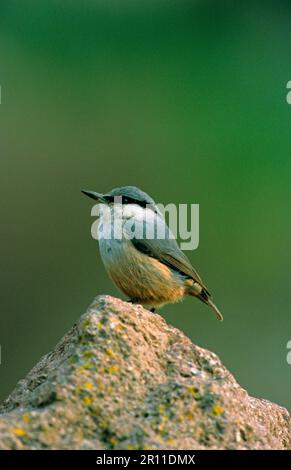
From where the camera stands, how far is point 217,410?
12.3 feet

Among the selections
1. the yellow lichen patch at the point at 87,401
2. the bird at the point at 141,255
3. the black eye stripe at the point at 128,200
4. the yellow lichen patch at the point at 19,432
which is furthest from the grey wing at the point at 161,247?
the yellow lichen patch at the point at 19,432

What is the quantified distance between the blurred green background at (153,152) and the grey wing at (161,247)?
3649 millimetres

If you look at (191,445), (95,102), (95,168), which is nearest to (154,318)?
(191,445)

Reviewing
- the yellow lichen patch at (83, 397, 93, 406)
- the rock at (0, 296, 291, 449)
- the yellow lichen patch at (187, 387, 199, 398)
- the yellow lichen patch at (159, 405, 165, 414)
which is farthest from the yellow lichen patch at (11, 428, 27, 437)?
the yellow lichen patch at (187, 387, 199, 398)

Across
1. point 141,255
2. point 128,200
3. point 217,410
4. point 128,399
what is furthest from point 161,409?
point 128,200

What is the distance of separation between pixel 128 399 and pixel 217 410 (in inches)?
16.2

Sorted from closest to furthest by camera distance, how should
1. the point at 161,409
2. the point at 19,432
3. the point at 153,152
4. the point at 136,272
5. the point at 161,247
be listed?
the point at 19,432
the point at 161,409
the point at 136,272
the point at 161,247
the point at 153,152

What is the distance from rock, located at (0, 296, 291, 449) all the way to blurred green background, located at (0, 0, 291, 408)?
235 inches

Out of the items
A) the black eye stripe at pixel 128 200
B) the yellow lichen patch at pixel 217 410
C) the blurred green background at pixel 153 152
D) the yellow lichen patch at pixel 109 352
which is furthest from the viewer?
the blurred green background at pixel 153 152

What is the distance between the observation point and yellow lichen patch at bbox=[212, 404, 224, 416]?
3749 mm

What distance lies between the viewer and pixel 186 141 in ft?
49.2

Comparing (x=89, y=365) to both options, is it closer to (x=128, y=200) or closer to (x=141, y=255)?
(x=141, y=255)

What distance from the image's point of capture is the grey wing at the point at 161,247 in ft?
21.5

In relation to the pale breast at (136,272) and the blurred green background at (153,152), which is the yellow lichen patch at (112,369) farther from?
the blurred green background at (153,152)
